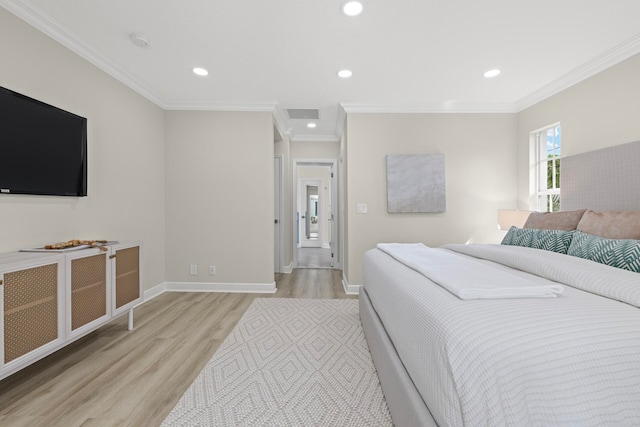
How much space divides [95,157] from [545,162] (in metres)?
5.00

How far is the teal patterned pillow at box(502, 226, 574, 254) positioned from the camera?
1971 millimetres

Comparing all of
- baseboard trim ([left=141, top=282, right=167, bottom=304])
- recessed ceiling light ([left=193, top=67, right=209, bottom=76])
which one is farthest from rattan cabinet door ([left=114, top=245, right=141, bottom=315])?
recessed ceiling light ([left=193, top=67, right=209, bottom=76])

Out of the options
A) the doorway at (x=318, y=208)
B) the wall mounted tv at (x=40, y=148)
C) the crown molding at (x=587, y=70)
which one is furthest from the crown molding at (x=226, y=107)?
the doorway at (x=318, y=208)

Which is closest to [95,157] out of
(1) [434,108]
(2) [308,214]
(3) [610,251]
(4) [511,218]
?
(1) [434,108]

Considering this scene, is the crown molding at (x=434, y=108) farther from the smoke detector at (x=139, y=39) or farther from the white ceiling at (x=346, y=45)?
the smoke detector at (x=139, y=39)

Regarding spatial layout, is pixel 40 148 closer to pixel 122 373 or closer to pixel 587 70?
pixel 122 373

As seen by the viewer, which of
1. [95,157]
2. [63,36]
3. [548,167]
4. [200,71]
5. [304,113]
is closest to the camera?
[63,36]

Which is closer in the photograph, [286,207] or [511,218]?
[511,218]

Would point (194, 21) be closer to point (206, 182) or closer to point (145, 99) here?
point (145, 99)

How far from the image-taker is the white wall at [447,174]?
3594 mm

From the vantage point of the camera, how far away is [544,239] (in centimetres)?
210

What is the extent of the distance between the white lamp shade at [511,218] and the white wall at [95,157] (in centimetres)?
435

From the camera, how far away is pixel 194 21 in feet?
6.72

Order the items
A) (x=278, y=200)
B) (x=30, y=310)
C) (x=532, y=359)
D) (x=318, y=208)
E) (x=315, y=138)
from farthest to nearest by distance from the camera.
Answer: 1. (x=318, y=208)
2. (x=315, y=138)
3. (x=278, y=200)
4. (x=30, y=310)
5. (x=532, y=359)
